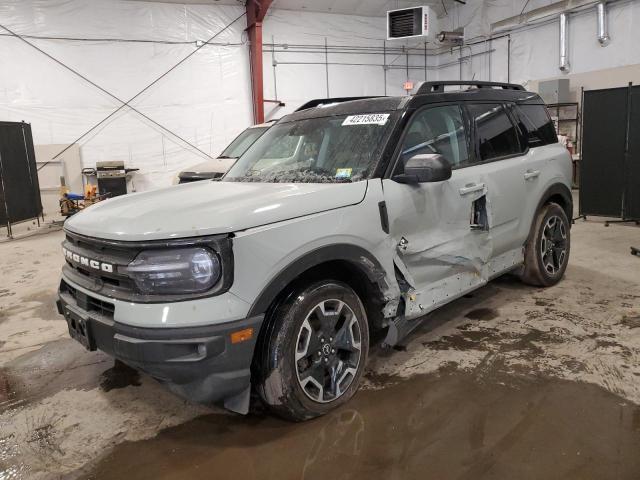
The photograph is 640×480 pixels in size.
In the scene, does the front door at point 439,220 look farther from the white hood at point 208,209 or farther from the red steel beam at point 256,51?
the red steel beam at point 256,51

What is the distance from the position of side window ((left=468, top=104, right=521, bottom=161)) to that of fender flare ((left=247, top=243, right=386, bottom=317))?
4.65ft

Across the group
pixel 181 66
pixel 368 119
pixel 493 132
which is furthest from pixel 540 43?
pixel 368 119

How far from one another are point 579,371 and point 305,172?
2.02 meters

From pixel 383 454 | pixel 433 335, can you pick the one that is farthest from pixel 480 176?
pixel 383 454

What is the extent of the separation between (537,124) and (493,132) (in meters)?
0.80

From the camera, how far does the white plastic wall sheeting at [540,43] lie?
983cm

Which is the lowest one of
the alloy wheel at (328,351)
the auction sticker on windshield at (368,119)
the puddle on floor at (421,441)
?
the puddle on floor at (421,441)

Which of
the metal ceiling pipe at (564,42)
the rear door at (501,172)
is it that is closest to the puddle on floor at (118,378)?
the rear door at (501,172)

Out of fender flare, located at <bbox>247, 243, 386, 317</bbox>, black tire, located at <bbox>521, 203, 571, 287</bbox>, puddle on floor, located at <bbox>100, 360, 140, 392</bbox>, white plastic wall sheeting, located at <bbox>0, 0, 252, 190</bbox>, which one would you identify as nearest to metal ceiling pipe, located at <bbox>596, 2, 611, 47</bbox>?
black tire, located at <bbox>521, 203, 571, 287</bbox>

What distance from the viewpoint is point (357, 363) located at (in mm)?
2660

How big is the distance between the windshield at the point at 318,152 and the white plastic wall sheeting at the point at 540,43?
9356 mm

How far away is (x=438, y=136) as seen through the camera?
10.5ft

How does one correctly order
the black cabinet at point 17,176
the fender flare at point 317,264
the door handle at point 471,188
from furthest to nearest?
the black cabinet at point 17,176, the door handle at point 471,188, the fender flare at point 317,264

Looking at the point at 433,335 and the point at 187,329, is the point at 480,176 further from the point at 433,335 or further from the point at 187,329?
the point at 187,329
